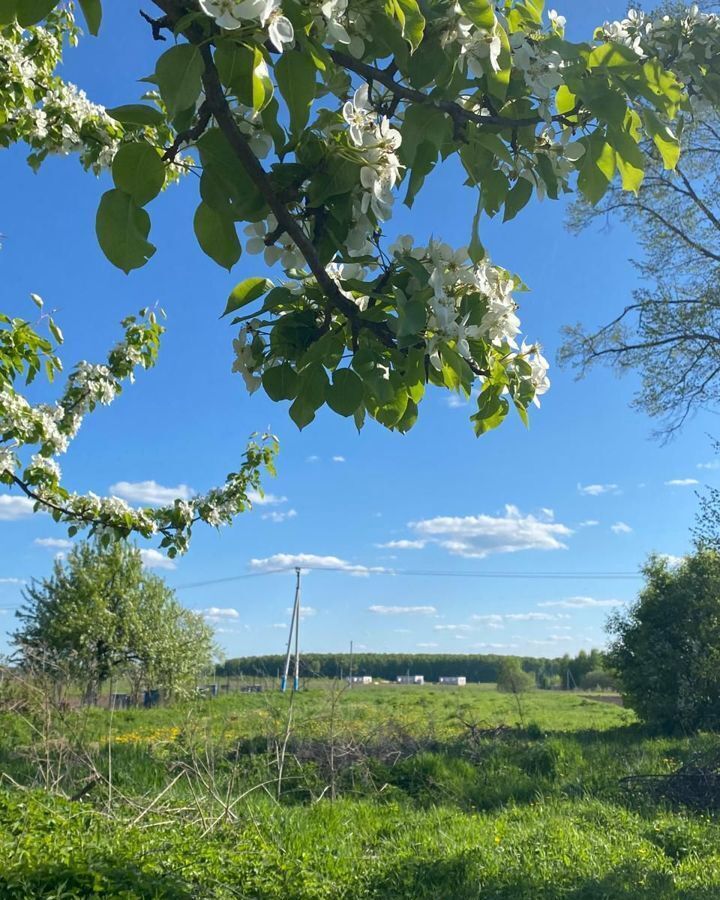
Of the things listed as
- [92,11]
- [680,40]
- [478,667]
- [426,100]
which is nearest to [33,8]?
[92,11]

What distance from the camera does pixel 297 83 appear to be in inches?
57.7

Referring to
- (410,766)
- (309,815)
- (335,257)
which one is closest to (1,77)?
(335,257)

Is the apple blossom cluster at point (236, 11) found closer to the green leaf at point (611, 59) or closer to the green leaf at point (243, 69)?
the green leaf at point (243, 69)

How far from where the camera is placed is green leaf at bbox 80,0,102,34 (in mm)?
1418

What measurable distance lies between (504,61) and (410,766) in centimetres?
797

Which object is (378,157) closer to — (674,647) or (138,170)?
(138,170)

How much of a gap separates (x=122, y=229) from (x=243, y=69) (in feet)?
1.18

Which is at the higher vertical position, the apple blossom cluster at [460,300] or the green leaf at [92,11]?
the green leaf at [92,11]

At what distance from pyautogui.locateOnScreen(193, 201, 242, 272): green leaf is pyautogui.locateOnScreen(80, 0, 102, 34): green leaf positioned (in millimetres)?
365

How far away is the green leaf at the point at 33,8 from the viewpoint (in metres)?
1.29

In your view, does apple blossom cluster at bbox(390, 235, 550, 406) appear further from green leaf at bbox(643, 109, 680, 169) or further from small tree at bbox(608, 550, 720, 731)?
small tree at bbox(608, 550, 720, 731)

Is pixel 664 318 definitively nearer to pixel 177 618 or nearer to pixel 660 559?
pixel 660 559

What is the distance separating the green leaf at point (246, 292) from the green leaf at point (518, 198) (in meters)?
0.63

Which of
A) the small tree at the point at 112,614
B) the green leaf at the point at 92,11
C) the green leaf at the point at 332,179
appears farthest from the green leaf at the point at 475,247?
the small tree at the point at 112,614
